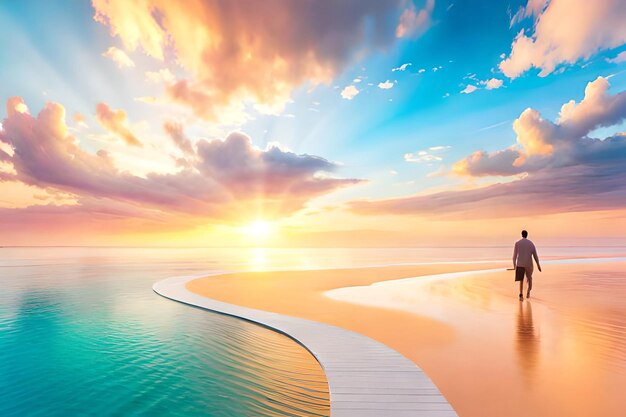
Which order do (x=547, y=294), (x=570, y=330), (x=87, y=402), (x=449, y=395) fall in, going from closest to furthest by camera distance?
(x=449, y=395) < (x=87, y=402) < (x=570, y=330) < (x=547, y=294)

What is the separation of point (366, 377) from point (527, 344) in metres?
5.37

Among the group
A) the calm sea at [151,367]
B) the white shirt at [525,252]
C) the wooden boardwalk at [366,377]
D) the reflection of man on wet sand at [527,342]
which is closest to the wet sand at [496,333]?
the reflection of man on wet sand at [527,342]

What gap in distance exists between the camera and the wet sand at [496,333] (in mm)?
6323

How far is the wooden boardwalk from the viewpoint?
5543mm

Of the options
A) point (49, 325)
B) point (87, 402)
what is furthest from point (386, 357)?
point (49, 325)

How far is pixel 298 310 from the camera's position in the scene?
1480cm

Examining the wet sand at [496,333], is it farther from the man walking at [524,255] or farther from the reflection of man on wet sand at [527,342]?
the man walking at [524,255]

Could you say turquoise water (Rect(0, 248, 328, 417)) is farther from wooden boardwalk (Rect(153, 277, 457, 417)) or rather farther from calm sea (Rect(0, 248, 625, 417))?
wooden boardwalk (Rect(153, 277, 457, 417))

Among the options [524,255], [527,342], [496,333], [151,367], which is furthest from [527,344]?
[151,367]

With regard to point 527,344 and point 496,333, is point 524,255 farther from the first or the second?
point 527,344

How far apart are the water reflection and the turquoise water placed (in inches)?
177

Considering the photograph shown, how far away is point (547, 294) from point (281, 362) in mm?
15768

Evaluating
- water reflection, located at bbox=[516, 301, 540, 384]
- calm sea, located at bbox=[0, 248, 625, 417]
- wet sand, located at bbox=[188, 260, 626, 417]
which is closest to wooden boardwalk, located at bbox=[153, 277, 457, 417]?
calm sea, located at bbox=[0, 248, 625, 417]

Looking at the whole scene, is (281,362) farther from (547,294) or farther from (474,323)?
(547,294)
